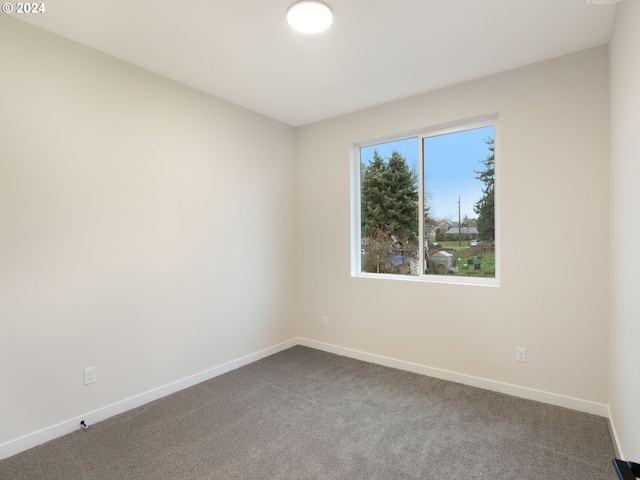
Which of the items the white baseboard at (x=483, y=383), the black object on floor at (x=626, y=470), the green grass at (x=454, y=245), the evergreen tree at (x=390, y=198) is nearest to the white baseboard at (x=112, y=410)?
the white baseboard at (x=483, y=383)

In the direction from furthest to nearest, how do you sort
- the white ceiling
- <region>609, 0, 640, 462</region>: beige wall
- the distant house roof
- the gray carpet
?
the distant house roof, the white ceiling, the gray carpet, <region>609, 0, 640, 462</region>: beige wall

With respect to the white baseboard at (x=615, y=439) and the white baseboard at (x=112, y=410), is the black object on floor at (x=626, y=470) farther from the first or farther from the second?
the white baseboard at (x=112, y=410)

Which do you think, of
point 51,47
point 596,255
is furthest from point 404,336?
point 51,47

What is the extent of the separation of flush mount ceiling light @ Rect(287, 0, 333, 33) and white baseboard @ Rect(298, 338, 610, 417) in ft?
9.53

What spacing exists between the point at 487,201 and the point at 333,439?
227cm

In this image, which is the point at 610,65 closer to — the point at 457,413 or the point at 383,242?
the point at 383,242

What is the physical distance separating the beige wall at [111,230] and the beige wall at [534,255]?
5.03 feet

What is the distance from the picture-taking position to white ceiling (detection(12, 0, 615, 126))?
197 centimetres

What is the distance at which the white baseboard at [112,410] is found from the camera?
80.1 inches

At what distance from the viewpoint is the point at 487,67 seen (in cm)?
266

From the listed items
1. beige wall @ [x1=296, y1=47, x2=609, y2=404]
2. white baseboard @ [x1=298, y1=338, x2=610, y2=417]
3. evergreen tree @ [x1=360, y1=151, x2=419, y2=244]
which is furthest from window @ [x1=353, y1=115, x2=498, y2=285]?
white baseboard @ [x1=298, y1=338, x2=610, y2=417]

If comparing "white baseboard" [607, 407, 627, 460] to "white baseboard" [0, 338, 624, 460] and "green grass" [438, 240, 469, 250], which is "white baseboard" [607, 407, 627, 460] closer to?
"white baseboard" [0, 338, 624, 460]

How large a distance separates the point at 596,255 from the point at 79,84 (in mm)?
3781

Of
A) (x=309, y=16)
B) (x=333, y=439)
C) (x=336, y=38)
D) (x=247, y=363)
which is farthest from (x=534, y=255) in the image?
(x=247, y=363)
